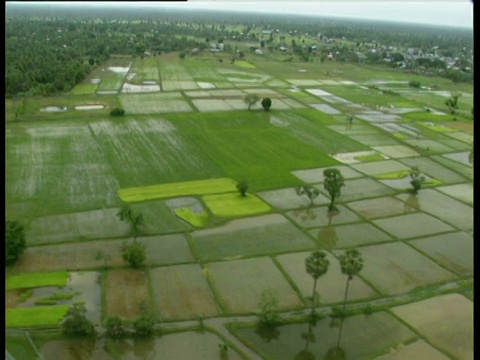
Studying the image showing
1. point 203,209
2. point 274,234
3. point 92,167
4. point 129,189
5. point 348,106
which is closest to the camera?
point 274,234

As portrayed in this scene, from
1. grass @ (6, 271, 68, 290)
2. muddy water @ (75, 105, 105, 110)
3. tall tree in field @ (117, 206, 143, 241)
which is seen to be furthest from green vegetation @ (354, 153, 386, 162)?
Answer: muddy water @ (75, 105, 105, 110)

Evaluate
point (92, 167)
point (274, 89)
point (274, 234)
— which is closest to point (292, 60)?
point (274, 89)

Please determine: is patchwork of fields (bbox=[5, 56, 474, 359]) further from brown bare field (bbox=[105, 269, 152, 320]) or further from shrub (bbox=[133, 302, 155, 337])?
shrub (bbox=[133, 302, 155, 337])

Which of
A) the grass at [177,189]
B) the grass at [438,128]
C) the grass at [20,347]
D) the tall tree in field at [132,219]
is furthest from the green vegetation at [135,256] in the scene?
the grass at [438,128]

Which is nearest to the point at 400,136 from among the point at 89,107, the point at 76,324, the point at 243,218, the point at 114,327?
the point at 243,218
